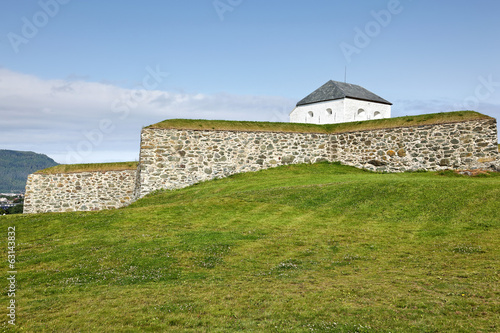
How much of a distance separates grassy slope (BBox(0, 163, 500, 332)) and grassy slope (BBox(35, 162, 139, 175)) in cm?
A: 1436

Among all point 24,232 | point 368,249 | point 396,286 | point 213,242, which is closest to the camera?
point 396,286

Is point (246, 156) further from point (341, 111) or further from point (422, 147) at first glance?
point (341, 111)

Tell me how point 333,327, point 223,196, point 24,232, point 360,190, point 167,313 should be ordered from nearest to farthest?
1. point 333,327
2. point 167,313
3. point 24,232
4. point 360,190
5. point 223,196

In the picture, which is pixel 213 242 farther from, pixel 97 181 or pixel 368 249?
pixel 97 181

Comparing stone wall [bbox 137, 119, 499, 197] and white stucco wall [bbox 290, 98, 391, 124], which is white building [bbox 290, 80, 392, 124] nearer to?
white stucco wall [bbox 290, 98, 391, 124]

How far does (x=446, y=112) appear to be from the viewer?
28.5 metres

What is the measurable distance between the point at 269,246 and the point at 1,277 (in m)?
8.35

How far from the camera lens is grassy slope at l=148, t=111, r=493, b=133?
28.0 m

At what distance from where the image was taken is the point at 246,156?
31344 mm

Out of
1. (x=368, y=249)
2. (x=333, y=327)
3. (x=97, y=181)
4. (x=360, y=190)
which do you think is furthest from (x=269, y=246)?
(x=97, y=181)

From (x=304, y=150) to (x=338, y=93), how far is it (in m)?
15.8

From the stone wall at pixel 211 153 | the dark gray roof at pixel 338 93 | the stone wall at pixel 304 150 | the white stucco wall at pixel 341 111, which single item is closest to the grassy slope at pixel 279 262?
the stone wall at pixel 304 150

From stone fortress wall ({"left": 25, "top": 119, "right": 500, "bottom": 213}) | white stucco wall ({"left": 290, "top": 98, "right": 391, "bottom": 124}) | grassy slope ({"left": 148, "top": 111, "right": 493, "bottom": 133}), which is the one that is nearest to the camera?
stone fortress wall ({"left": 25, "top": 119, "right": 500, "bottom": 213})

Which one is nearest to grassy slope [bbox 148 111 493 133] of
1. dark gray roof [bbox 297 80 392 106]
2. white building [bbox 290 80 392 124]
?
white building [bbox 290 80 392 124]
